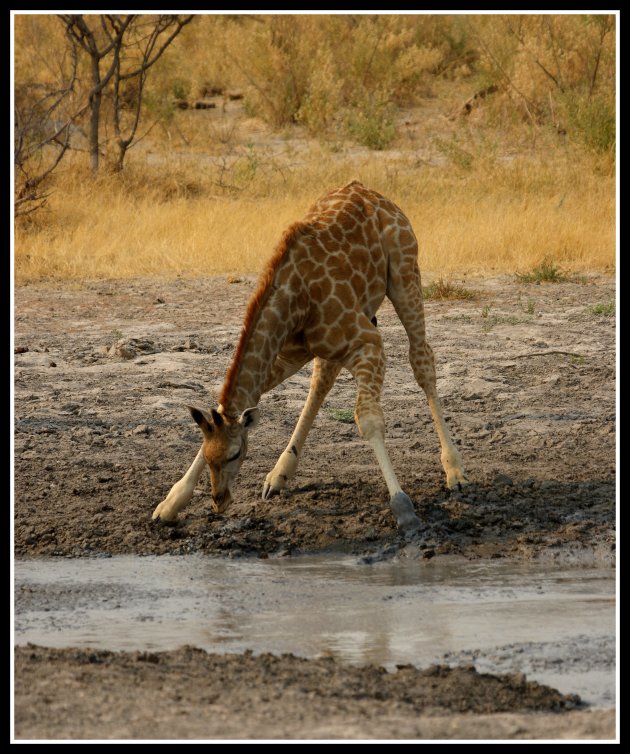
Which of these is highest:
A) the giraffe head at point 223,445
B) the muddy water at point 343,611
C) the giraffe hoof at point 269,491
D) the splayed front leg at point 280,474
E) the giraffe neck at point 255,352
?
the giraffe neck at point 255,352

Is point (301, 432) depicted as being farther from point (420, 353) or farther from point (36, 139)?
point (36, 139)

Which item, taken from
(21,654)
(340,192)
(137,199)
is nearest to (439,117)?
(137,199)

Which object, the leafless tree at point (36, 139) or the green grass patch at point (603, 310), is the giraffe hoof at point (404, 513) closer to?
the green grass patch at point (603, 310)

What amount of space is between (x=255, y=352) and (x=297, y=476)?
44.3 inches

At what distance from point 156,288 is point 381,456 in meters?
6.14

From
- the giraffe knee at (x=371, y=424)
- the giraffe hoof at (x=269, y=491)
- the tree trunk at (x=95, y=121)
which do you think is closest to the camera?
the giraffe knee at (x=371, y=424)

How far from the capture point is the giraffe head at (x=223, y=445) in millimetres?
6145

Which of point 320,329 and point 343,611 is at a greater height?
point 320,329

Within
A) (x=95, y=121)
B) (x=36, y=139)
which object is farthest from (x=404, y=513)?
(x=36, y=139)

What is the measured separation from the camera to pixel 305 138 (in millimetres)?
18797

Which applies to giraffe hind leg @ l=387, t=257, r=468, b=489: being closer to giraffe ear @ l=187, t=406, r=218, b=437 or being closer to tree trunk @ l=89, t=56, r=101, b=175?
giraffe ear @ l=187, t=406, r=218, b=437

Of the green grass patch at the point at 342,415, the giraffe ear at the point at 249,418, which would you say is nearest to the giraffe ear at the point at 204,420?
the giraffe ear at the point at 249,418

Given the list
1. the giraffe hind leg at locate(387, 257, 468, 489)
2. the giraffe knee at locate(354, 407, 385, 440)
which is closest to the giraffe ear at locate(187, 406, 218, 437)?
the giraffe knee at locate(354, 407, 385, 440)

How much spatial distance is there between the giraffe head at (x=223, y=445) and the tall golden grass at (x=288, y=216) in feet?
21.4
